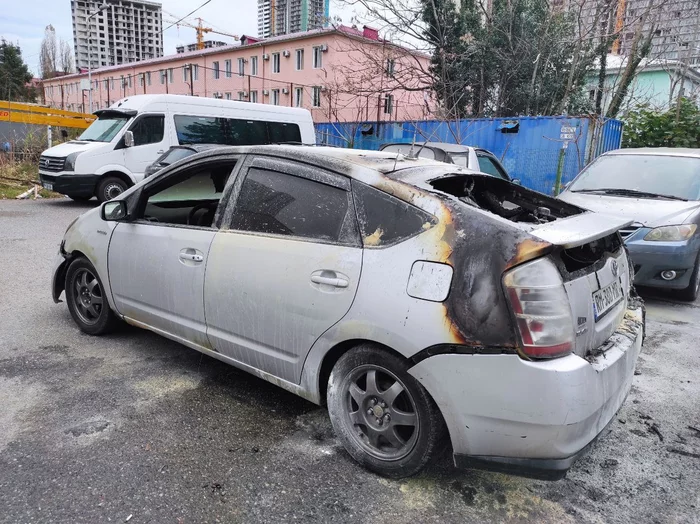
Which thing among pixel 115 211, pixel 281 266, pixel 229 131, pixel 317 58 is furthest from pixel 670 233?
pixel 317 58

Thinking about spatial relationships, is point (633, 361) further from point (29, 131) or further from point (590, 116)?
point (29, 131)

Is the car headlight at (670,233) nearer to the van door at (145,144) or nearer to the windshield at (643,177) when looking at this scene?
the windshield at (643,177)

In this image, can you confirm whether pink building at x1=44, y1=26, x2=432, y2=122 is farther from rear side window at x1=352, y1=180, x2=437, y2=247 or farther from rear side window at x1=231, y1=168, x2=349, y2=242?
rear side window at x1=352, y1=180, x2=437, y2=247

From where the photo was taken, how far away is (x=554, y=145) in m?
13.6

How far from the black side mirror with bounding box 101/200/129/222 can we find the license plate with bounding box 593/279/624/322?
10.2 feet

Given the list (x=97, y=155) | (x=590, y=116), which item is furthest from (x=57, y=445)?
(x=590, y=116)

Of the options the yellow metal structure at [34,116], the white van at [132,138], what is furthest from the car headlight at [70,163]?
the yellow metal structure at [34,116]

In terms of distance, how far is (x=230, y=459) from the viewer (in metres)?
2.63

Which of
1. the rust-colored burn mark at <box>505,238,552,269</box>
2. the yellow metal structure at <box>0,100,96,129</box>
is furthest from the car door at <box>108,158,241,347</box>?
the yellow metal structure at <box>0,100,96,129</box>

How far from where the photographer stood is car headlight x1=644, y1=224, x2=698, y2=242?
17.7ft

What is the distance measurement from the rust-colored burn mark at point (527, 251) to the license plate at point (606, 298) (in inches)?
19.5

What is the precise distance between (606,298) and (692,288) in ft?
13.8

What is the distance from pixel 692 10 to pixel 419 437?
21.3 metres

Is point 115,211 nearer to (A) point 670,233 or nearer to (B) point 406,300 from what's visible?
(B) point 406,300
